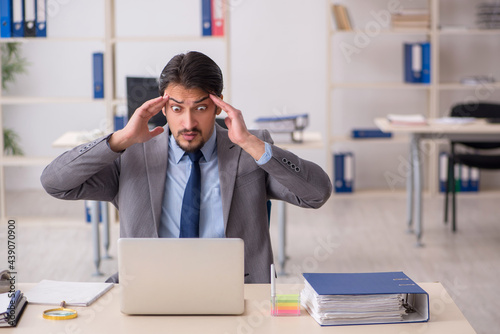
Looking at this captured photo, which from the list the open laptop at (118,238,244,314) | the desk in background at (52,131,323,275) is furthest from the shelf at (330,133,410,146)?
the open laptop at (118,238,244,314)

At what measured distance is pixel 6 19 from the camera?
16.3 feet

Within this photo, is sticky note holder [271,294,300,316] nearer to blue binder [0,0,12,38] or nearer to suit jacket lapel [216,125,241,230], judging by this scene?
suit jacket lapel [216,125,241,230]

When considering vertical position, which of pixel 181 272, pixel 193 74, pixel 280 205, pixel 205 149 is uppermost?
pixel 193 74

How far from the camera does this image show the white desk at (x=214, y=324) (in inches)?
69.1

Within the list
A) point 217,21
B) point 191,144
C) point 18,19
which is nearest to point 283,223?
point 217,21

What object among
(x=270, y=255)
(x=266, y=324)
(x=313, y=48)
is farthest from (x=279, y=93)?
(x=266, y=324)

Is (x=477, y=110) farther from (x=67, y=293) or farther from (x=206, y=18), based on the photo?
(x=67, y=293)

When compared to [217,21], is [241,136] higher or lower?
lower

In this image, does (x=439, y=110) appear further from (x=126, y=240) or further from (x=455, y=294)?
(x=126, y=240)

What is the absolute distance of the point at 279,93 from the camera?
6.48 metres

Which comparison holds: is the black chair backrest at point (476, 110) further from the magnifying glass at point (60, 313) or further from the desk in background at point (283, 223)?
the magnifying glass at point (60, 313)

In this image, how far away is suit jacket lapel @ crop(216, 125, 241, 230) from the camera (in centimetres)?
229

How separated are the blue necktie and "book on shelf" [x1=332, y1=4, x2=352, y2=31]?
397 cm

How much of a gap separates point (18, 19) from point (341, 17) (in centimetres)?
248
